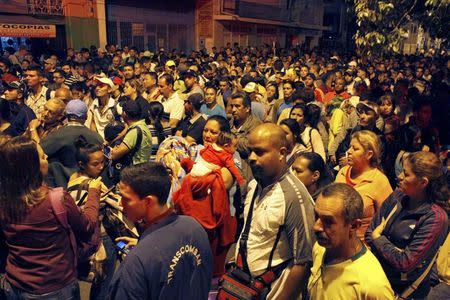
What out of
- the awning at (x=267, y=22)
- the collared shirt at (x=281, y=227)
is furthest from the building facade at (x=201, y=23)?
the collared shirt at (x=281, y=227)

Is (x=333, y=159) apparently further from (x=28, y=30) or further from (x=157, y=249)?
(x=28, y=30)

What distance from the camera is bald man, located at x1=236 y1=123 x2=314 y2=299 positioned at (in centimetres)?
261

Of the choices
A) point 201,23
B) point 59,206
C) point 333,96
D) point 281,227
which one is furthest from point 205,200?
point 201,23

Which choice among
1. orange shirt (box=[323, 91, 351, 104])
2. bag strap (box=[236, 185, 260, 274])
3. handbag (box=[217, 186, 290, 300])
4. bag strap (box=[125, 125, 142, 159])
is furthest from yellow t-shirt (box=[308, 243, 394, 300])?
orange shirt (box=[323, 91, 351, 104])

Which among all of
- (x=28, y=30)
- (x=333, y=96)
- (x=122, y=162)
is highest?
(x=28, y=30)

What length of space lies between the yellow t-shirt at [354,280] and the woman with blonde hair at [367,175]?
1.35m

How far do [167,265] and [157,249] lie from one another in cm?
11

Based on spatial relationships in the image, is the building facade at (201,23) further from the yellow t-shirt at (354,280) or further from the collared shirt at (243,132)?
the yellow t-shirt at (354,280)

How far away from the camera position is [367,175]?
3.70 meters

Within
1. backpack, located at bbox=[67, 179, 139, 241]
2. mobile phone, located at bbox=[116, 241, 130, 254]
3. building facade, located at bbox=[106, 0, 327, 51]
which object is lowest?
mobile phone, located at bbox=[116, 241, 130, 254]

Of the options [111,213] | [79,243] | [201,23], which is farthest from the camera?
[201,23]

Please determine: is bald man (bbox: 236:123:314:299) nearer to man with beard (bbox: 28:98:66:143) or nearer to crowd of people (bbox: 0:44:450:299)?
crowd of people (bbox: 0:44:450:299)

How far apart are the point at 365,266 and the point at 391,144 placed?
154 inches

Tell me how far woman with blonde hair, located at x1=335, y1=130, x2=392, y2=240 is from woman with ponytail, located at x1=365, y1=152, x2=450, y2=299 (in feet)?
1.36
